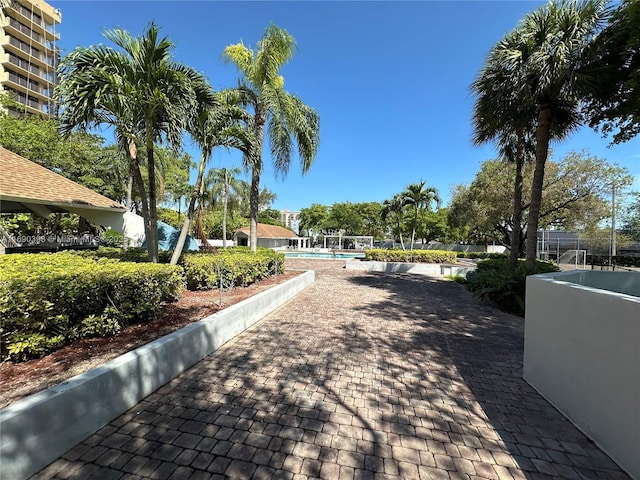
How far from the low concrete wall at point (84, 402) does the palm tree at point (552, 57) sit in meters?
8.50

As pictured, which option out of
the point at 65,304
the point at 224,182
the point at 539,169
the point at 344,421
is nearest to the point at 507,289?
the point at 539,169

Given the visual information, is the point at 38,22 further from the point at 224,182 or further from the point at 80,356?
the point at 80,356

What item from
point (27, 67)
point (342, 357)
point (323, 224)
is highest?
point (27, 67)

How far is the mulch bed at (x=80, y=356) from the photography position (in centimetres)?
256

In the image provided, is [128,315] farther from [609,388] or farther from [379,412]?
[609,388]

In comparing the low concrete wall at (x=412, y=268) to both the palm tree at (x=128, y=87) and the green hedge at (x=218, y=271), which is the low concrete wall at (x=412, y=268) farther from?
the palm tree at (x=128, y=87)

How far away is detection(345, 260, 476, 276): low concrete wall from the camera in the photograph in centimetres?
1406

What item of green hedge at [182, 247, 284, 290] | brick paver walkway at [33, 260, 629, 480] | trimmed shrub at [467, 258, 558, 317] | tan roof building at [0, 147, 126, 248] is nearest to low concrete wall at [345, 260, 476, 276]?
trimmed shrub at [467, 258, 558, 317]

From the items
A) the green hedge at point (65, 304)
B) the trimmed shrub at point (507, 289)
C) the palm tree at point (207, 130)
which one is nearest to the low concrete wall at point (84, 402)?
the green hedge at point (65, 304)

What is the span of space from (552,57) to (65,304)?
9730mm

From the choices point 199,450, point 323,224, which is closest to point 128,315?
point 199,450

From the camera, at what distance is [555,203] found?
17.5 metres

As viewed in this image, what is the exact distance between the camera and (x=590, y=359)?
2.42 m

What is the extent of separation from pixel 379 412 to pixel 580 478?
57.8 inches
